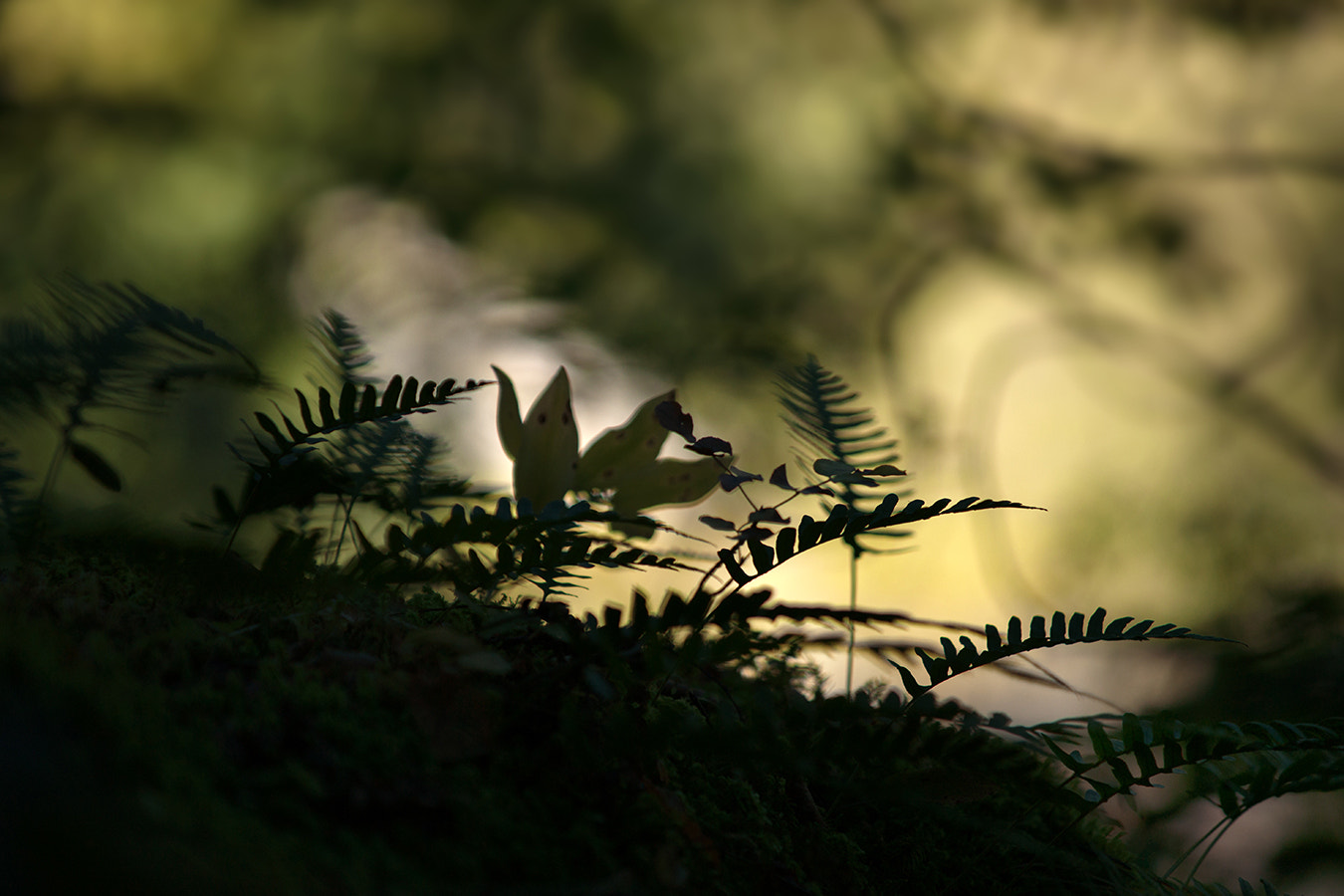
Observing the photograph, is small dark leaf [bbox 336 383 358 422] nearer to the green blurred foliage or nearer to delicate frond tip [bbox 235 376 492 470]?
delicate frond tip [bbox 235 376 492 470]

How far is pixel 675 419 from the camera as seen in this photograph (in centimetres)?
60

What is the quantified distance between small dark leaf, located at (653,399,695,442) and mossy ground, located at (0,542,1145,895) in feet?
0.57

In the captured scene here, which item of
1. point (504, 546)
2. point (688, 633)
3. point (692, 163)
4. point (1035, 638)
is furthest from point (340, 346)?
point (692, 163)

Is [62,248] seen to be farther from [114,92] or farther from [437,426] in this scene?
[437,426]

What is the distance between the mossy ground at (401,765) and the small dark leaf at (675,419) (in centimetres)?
17

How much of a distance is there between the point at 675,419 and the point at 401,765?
0.30 meters

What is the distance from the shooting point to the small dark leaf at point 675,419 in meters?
0.60

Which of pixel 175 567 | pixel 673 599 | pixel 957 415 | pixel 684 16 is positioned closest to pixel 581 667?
pixel 673 599

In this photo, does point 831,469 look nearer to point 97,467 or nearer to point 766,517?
point 766,517

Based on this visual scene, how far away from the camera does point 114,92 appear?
6.25 ft

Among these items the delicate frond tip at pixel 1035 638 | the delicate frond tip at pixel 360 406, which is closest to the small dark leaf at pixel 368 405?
the delicate frond tip at pixel 360 406

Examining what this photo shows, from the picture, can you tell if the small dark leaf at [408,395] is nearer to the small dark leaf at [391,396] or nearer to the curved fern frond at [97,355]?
the small dark leaf at [391,396]

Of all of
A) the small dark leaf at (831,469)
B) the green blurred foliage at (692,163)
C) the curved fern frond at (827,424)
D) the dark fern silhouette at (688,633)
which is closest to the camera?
the dark fern silhouette at (688,633)

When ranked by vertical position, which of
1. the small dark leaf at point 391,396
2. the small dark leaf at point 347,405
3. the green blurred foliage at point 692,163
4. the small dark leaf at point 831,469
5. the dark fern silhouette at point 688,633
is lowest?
the dark fern silhouette at point 688,633
